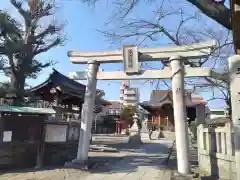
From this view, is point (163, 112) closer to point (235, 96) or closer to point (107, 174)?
point (107, 174)

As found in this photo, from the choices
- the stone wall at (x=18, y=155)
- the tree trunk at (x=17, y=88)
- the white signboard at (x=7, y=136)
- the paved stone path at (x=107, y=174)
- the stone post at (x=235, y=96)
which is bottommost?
the paved stone path at (x=107, y=174)

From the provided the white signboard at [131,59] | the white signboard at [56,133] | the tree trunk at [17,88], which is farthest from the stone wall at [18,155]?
the tree trunk at [17,88]

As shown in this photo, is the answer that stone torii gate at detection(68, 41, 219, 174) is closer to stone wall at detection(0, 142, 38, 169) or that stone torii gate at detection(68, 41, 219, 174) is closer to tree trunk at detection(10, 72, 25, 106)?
stone wall at detection(0, 142, 38, 169)

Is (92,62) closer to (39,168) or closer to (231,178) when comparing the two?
(39,168)

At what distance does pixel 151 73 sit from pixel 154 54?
711mm

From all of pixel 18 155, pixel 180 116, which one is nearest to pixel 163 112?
pixel 180 116

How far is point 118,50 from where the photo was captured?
1030cm

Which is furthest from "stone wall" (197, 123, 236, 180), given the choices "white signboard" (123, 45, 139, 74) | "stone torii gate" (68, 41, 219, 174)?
"white signboard" (123, 45, 139, 74)

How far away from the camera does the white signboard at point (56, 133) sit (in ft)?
33.7

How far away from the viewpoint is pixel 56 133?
35.0ft

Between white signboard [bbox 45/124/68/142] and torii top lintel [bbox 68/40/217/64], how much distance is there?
2656mm

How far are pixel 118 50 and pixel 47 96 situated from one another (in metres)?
6.30

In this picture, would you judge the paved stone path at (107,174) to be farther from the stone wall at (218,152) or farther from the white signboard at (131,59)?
the white signboard at (131,59)

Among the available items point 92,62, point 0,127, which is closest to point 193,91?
point 92,62
